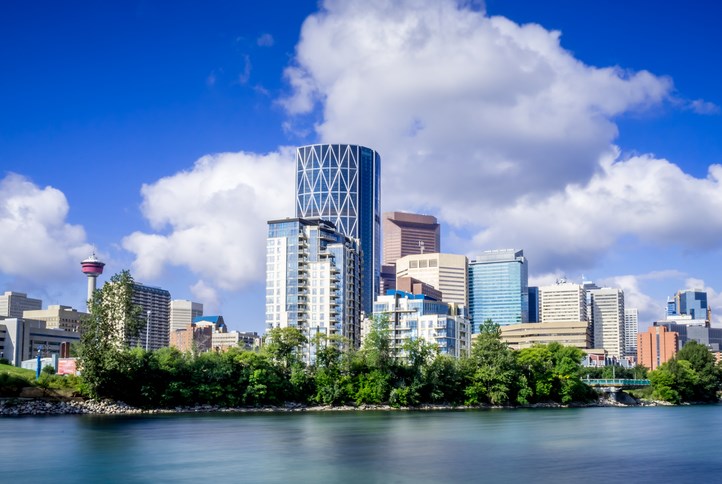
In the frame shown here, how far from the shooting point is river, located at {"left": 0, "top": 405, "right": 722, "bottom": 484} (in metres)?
49.0

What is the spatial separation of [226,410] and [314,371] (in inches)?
760

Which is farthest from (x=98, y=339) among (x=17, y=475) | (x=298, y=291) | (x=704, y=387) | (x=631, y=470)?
(x=704, y=387)

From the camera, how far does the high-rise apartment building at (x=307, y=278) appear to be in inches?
7534

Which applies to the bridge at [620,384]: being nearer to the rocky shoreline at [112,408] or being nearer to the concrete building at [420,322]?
the concrete building at [420,322]

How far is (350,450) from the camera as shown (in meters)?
61.2

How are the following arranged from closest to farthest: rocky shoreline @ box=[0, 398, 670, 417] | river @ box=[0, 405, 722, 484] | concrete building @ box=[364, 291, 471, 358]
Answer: river @ box=[0, 405, 722, 484]
rocky shoreline @ box=[0, 398, 670, 417]
concrete building @ box=[364, 291, 471, 358]

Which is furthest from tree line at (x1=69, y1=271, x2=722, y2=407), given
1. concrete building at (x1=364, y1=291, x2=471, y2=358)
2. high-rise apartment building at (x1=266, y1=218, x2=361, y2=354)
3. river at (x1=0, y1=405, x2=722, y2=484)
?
high-rise apartment building at (x1=266, y1=218, x2=361, y2=354)

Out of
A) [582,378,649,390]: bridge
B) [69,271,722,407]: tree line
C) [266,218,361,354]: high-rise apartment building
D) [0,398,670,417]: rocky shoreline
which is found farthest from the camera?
[266,218,361,354]: high-rise apartment building

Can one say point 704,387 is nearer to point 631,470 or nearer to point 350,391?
point 350,391

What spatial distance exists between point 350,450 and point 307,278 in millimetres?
132523

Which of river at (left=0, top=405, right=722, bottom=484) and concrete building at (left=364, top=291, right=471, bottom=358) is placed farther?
concrete building at (left=364, top=291, right=471, bottom=358)

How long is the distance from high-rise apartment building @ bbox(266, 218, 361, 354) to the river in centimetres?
9537

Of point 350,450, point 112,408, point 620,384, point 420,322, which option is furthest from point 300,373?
point 620,384

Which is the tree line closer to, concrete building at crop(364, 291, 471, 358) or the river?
the river
